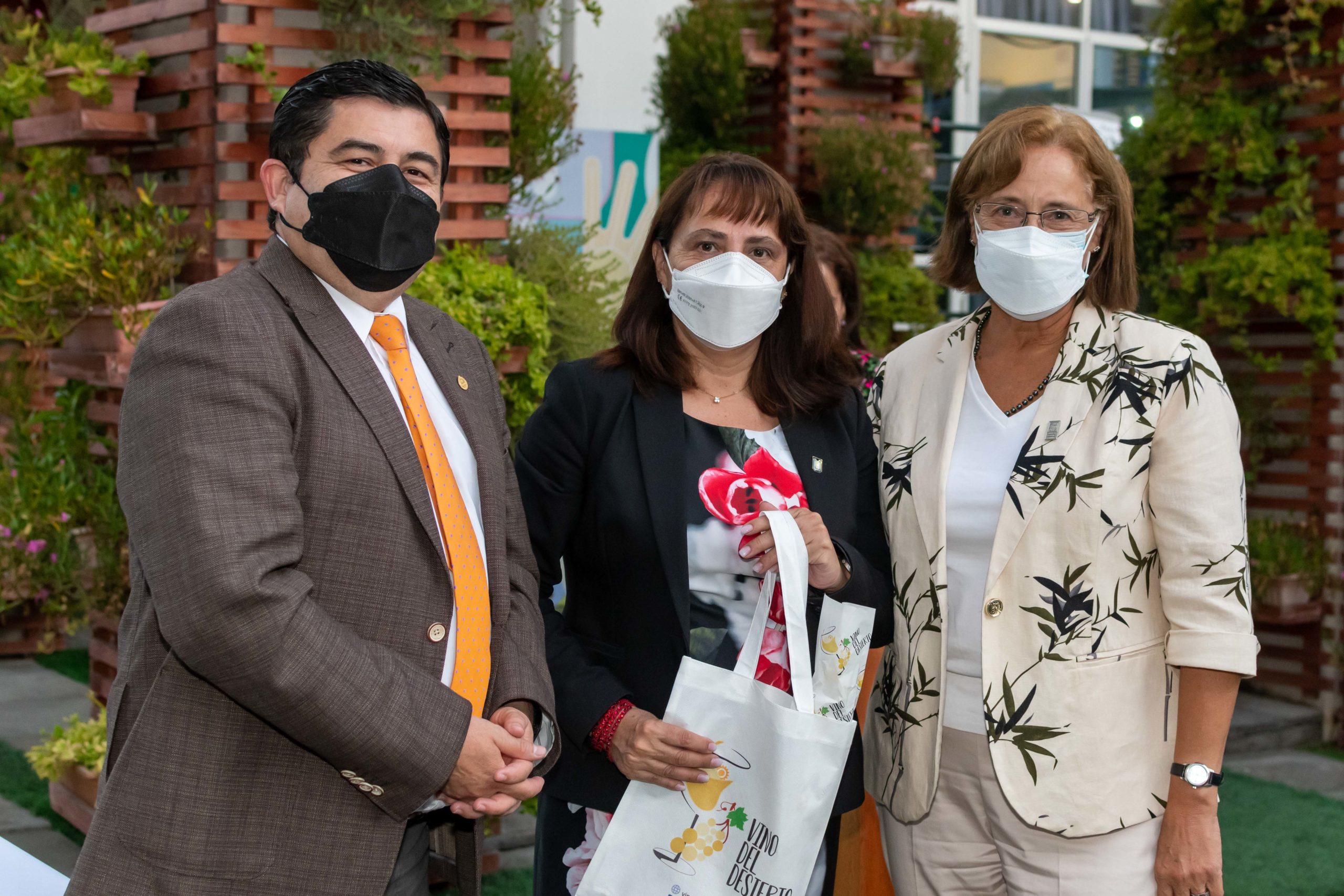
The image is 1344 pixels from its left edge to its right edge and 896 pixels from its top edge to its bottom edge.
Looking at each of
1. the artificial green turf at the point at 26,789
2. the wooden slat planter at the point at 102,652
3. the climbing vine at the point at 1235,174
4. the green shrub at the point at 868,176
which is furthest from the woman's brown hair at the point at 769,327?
the climbing vine at the point at 1235,174

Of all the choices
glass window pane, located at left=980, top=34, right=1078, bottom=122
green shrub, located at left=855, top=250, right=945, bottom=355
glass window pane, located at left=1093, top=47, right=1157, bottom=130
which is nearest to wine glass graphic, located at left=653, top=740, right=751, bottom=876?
green shrub, located at left=855, top=250, right=945, bottom=355

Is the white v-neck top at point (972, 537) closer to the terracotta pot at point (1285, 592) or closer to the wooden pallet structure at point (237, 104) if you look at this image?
the wooden pallet structure at point (237, 104)

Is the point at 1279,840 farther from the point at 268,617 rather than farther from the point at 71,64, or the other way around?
the point at 71,64

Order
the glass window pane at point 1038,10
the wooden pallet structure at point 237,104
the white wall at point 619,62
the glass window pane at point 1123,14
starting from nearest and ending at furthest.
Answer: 1. the wooden pallet structure at point 237,104
2. the white wall at point 619,62
3. the glass window pane at point 1038,10
4. the glass window pane at point 1123,14

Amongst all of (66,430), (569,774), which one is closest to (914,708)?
(569,774)

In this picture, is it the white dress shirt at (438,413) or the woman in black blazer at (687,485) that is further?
the woman in black blazer at (687,485)

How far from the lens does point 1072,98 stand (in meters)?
9.03

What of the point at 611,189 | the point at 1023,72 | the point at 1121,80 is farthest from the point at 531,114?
the point at 1121,80

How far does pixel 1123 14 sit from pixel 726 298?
8130 mm

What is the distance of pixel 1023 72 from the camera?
8.73 m

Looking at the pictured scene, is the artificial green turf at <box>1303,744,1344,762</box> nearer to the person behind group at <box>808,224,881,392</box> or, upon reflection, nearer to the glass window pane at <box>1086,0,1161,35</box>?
the person behind group at <box>808,224,881,392</box>

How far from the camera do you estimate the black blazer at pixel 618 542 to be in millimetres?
2117

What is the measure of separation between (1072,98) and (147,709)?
28.7ft

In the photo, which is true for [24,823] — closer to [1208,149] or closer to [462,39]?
[462,39]
